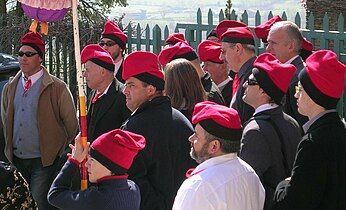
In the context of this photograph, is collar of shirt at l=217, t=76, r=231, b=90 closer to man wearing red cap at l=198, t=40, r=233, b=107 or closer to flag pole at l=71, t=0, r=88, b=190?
man wearing red cap at l=198, t=40, r=233, b=107

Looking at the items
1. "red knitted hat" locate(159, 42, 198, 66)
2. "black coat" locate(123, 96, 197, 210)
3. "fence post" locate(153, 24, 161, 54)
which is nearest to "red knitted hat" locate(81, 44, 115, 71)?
"red knitted hat" locate(159, 42, 198, 66)

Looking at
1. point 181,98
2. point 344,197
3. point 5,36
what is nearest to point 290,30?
point 181,98

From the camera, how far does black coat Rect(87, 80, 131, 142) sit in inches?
238

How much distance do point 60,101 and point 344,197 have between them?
3303 mm

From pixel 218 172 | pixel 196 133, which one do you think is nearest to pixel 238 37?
pixel 196 133

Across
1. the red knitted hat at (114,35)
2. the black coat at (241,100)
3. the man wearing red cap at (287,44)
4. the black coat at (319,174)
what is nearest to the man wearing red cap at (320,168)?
the black coat at (319,174)

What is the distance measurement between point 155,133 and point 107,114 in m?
1.15

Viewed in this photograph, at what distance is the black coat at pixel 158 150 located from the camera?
4.91m

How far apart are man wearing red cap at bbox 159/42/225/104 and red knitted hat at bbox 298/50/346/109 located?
194cm

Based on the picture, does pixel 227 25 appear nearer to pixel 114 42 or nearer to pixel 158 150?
pixel 114 42

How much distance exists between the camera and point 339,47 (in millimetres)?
7832

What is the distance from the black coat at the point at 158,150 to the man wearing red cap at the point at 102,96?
0.98m

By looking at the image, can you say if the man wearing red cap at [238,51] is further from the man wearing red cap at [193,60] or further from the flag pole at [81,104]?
the flag pole at [81,104]

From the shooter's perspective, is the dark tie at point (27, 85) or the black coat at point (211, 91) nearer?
the black coat at point (211, 91)
